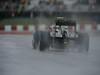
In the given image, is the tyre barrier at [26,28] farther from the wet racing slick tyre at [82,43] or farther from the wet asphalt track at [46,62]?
the wet racing slick tyre at [82,43]

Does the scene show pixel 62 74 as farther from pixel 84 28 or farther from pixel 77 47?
pixel 84 28

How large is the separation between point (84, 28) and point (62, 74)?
1016 centimetres

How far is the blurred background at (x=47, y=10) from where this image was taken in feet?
55.8

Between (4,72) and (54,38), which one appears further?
(54,38)

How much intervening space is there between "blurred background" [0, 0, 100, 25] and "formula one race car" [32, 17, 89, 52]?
24.9 ft

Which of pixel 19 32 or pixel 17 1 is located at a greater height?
pixel 17 1

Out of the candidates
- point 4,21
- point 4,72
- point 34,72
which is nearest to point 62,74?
point 34,72

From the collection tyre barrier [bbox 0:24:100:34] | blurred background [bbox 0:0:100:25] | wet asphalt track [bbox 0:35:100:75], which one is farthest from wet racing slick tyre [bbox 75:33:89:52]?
blurred background [bbox 0:0:100:25]

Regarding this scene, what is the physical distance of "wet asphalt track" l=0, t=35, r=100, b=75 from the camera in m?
6.36

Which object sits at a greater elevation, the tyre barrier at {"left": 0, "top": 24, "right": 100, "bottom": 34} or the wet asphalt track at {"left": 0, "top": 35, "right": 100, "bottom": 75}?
the tyre barrier at {"left": 0, "top": 24, "right": 100, "bottom": 34}

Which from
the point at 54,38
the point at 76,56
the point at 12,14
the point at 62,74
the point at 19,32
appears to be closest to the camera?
the point at 62,74

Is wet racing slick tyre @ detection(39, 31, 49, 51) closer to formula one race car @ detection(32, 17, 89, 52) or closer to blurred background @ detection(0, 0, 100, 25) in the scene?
formula one race car @ detection(32, 17, 89, 52)

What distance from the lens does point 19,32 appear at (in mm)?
15789

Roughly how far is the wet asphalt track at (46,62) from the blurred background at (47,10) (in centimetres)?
731
